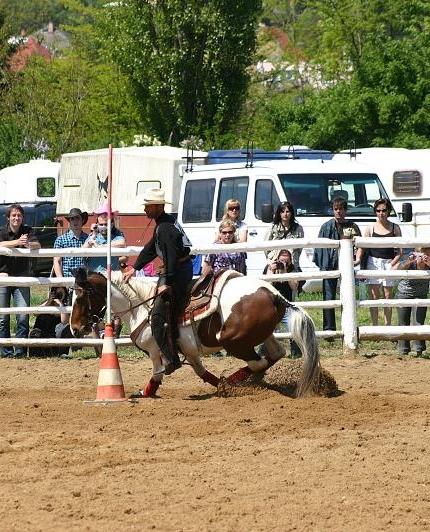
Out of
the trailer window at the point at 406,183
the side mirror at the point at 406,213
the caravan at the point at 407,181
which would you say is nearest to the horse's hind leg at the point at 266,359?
the side mirror at the point at 406,213

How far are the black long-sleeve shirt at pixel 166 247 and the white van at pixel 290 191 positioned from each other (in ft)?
28.0

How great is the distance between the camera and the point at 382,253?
16.3 metres

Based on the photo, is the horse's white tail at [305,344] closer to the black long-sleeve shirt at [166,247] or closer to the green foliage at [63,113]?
the black long-sleeve shirt at [166,247]

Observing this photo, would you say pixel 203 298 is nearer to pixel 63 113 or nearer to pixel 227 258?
pixel 227 258

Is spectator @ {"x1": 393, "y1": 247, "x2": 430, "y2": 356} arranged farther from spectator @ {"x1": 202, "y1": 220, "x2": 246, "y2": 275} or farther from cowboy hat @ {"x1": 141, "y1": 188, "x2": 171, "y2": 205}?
cowboy hat @ {"x1": 141, "y1": 188, "x2": 171, "y2": 205}

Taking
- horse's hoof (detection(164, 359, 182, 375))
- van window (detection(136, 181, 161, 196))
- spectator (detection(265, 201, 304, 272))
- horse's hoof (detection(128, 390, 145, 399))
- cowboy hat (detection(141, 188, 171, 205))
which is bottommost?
horse's hoof (detection(128, 390, 145, 399))

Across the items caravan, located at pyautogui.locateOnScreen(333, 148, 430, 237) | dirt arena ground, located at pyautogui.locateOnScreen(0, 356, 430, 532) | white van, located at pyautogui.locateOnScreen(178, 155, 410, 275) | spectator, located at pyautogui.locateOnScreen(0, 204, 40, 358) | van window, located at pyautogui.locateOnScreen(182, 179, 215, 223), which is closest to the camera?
dirt arena ground, located at pyautogui.locateOnScreen(0, 356, 430, 532)

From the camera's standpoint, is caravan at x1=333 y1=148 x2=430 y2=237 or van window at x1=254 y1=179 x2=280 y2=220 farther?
caravan at x1=333 y1=148 x2=430 y2=237

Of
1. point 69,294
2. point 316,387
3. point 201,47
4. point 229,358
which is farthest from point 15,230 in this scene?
point 201,47

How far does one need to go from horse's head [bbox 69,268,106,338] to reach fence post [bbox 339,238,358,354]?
3.83 metres

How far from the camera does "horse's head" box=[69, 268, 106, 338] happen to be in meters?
12.0

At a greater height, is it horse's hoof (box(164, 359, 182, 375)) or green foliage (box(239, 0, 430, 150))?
green foliage (box(239, 0, 430, 150))

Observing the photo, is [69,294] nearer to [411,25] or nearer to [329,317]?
[329,317]

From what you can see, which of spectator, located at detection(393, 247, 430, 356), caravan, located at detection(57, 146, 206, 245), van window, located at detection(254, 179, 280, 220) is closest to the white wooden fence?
spectator, located at detection(393, 247, 430, 356)
